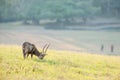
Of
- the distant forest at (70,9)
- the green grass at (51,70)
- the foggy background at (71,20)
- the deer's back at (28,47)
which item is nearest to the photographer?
the green grass at (51,70)

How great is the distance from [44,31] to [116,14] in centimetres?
811

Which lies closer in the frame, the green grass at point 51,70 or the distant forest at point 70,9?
the green grass at point 51,70

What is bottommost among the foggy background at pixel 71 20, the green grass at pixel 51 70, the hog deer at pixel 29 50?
the green grass at pixel 51 70

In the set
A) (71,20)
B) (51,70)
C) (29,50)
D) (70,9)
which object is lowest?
(51,70)

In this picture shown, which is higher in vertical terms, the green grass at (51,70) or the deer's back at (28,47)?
the deer's back at (28,47)

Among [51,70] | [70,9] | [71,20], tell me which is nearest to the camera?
[51,70]

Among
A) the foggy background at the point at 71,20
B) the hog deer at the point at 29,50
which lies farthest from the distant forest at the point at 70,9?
the hog deer at the point at 29,50

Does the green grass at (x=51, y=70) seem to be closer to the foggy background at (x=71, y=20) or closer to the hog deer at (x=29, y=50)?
the hog deer at (x=29, y=50)

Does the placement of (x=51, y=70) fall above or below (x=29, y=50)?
below

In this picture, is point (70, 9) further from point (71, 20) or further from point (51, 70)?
point (51, 70)

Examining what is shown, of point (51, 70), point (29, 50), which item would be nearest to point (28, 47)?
point (29, 50)

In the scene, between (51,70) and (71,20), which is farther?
(71,20)

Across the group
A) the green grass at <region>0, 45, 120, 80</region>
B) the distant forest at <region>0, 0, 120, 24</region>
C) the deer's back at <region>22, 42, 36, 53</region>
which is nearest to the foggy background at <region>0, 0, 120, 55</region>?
the distant forest at <region>0, 0, 120, 24</region>

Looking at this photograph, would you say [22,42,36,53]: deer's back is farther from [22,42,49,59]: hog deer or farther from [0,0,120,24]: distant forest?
[0,0,120,24]: distant forest
